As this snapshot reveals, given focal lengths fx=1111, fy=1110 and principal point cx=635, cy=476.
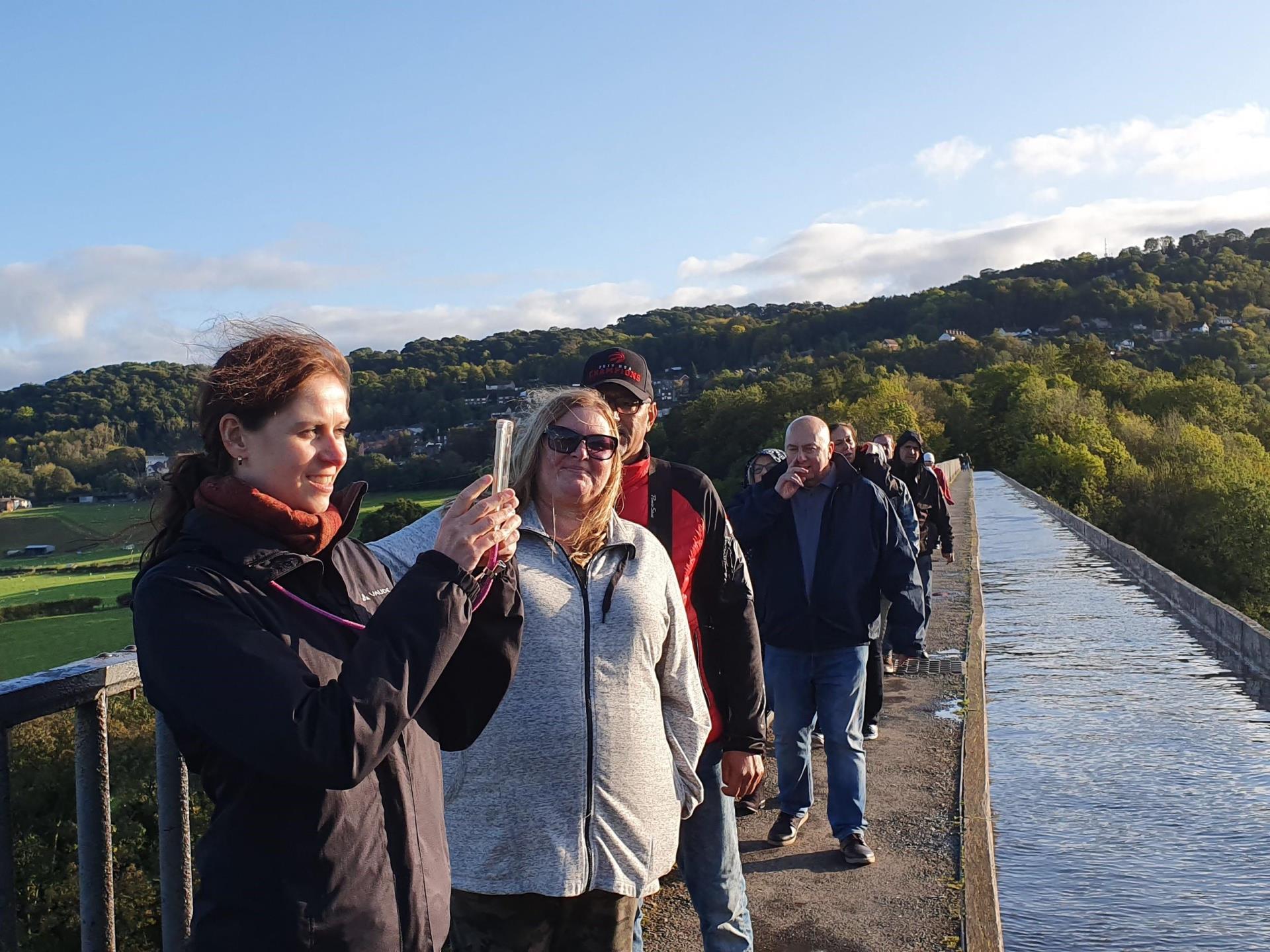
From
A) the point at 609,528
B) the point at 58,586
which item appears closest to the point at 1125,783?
the point at 609,528

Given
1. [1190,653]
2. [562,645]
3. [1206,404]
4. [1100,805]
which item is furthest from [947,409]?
[562,645]

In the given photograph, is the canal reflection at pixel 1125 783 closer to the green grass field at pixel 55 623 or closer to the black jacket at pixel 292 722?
the black jacket at pixel 292 722

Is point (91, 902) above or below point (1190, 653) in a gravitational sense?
above

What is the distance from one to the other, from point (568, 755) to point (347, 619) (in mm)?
825

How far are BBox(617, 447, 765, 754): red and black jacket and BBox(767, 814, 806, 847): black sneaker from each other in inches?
72.9

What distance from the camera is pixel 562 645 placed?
2592 mm

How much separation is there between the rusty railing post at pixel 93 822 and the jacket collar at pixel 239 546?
83 centimetres

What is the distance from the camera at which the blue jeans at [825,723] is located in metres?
4.87

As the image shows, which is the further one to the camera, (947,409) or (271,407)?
(947,409)

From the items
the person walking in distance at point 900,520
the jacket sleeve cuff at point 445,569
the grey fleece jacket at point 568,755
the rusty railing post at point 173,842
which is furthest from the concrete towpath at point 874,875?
the jacket sleeve cuff at point 445,569

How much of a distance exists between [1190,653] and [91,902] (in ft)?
43.0

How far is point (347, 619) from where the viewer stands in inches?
75.4

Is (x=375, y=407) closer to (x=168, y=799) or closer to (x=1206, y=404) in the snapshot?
(x=168, y=799)

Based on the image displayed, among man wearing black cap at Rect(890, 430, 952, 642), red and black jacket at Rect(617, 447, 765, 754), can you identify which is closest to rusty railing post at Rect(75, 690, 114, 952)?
red and black jacket at Rect(617, 447, 765, 754)
